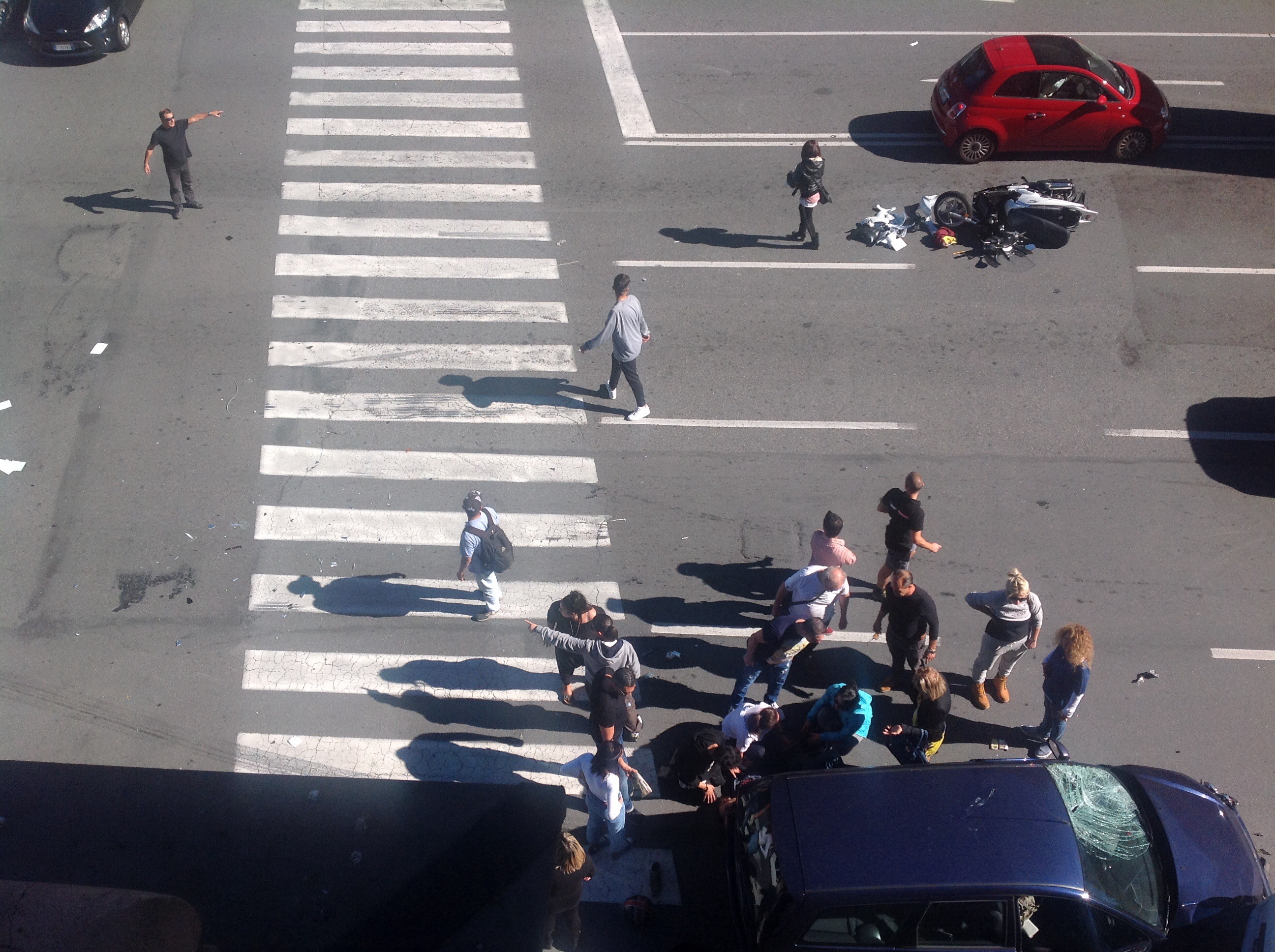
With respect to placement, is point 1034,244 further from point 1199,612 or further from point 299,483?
point 299,483

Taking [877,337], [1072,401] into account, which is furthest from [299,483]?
[1072,401]

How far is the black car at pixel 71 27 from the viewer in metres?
15.5

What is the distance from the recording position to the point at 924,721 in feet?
22.8

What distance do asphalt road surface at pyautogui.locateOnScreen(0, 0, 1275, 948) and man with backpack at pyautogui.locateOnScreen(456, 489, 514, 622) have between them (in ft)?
2.42

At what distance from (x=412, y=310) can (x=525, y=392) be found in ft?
7.14

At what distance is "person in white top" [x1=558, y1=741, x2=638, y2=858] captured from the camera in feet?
21.2

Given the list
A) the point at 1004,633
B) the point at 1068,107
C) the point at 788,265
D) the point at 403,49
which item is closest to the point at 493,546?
the point at 1004,633

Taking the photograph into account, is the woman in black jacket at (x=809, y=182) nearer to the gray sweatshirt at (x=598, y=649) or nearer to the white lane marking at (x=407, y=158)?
the white lane marking at (x=407, y=158)

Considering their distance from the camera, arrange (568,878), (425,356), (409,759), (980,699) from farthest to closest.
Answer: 1. (425,356)
2. (980,699)
3. (409,759)
4. (568,878)

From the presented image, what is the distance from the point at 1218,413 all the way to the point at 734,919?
332 inches

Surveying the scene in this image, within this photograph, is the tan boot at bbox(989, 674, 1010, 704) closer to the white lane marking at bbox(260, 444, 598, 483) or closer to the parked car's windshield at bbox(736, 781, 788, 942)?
the parked car's windshield at bbox(736, 781, 788, 942)

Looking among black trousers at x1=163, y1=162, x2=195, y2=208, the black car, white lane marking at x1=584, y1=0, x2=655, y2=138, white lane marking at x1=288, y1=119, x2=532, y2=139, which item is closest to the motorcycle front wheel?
white lane marking at x1=584, y1=0, x2=655, y2=138

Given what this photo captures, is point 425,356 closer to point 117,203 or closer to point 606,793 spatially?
point 117,203

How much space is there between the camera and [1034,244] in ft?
41.7
